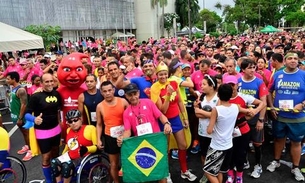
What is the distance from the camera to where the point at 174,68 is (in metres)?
4.66

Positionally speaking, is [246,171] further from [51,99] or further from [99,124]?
[51,99]

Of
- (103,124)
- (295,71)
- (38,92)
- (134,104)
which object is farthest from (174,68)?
(38,92)

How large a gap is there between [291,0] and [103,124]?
2014 inches

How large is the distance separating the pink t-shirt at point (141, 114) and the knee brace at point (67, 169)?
0.98m

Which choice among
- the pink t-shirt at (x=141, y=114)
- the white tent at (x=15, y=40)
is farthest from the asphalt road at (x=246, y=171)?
the white tent at (x=15, y=40)

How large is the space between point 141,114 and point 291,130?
2440 millimetres

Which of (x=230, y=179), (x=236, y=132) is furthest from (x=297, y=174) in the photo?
(x=236, y=132)

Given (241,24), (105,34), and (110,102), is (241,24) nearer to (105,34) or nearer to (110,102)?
(105,34)

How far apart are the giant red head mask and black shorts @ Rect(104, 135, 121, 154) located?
106cm

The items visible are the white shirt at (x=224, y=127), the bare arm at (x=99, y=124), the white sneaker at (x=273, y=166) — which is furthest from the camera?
the white sneaker at (x=273, y=166)

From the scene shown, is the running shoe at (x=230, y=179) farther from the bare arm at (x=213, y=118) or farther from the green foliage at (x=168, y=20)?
the green foliage at (x=168, y=20)

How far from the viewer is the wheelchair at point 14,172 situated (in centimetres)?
419

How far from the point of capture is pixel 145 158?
3.62 m

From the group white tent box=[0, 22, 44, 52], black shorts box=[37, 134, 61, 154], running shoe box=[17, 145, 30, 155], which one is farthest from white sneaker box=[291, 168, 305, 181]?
white tent box=[0, 22, 44, 52]
